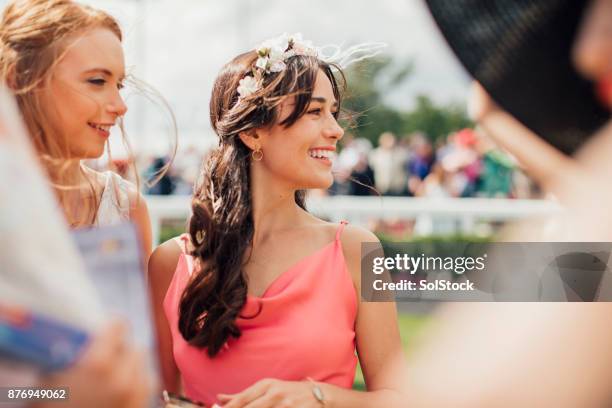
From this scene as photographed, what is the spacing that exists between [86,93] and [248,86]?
0.37 m

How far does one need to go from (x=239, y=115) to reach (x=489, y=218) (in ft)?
11.6

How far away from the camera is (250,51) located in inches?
65.1

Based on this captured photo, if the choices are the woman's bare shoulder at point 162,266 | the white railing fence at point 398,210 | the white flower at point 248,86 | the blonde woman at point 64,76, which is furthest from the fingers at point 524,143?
the white railing fence at point 398,210

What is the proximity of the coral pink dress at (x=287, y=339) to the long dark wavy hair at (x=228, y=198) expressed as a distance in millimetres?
28

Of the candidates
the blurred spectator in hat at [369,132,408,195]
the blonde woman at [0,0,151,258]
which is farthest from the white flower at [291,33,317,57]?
the blurred spectator in hat at [369,132,408,195]

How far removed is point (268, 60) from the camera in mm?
1585

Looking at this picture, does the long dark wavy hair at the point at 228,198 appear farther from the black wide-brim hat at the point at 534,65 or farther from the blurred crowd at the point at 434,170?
the blurred crowd at the point at 434,170

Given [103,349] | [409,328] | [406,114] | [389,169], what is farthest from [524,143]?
[406,114]

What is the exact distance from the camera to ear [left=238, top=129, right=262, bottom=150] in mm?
1616

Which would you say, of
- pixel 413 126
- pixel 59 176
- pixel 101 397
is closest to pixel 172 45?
pixel 59 176

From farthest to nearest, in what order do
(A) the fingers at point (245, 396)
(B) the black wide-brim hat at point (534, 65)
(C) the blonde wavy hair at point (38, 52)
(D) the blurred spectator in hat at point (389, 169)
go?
(D) the blurred spectator in hat at point (389, 169), (A) the fingers at point (245, 396), (C) the blonde wavy hair at point (38, 52), (B) the black wide-brim hat at point (534, 65)

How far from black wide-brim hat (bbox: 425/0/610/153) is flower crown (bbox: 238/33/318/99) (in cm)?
107

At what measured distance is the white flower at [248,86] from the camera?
1577mm

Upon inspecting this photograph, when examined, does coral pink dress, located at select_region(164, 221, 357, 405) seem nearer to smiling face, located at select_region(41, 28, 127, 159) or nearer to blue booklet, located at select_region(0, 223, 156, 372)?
smiling face, located at select_region(41, 28, 127, 159)
